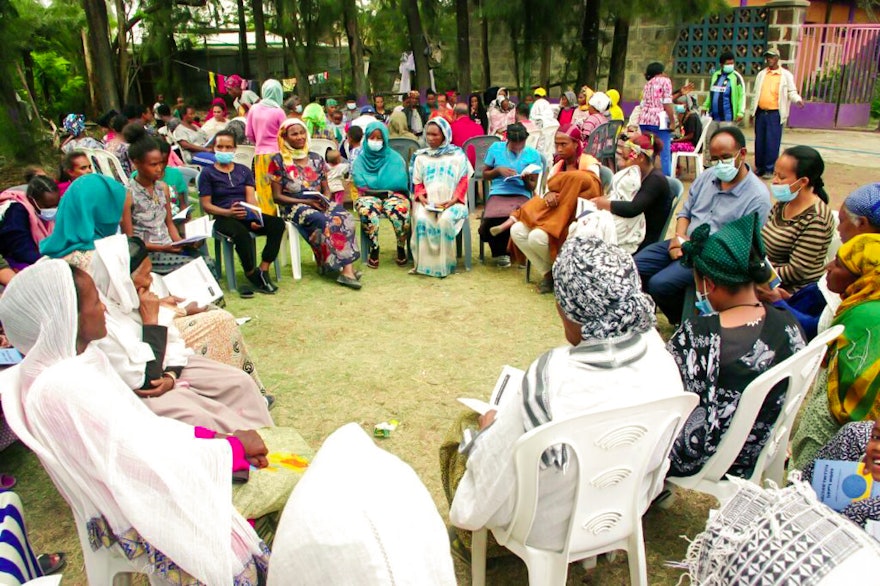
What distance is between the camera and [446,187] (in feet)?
20.4

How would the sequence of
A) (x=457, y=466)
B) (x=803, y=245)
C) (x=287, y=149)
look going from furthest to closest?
(x=287, y=149)
(x=803, y=245)
(x=457, y=466)

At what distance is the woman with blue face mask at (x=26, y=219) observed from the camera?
4.16 metres

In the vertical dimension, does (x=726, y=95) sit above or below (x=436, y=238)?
above

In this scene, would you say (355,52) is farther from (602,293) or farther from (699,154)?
(602,293)

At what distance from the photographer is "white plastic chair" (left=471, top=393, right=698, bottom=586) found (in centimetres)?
191

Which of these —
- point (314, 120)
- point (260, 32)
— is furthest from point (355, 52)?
point (314, 120)

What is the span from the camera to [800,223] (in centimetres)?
378

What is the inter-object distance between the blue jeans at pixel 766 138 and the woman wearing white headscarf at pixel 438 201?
537 centimetres

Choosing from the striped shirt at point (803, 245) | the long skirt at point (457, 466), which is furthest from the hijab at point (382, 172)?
the long skirt at point (457, 466)

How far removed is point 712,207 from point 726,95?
613 cm

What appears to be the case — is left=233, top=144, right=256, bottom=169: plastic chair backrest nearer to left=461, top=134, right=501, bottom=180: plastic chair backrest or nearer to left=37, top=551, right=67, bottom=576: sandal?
left=461, top=134, right=501, bottom=180: plastic chair backrest

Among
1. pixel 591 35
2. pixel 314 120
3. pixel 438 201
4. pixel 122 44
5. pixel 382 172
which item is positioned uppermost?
pixel 122 44

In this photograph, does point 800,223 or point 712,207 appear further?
point 712,207

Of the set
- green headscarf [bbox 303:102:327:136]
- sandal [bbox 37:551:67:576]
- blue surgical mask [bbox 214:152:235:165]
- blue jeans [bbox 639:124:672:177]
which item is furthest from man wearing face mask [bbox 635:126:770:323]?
green headscarf [bbox 303:102:327:136]
